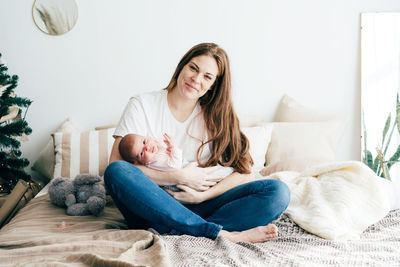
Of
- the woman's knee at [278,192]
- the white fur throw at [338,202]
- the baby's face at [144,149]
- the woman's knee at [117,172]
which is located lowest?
the white fur throw at [338,202]

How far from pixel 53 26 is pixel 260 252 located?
2.28m

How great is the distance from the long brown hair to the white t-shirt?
39mm

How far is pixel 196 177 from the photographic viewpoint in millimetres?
1661

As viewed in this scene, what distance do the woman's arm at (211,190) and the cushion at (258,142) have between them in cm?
61

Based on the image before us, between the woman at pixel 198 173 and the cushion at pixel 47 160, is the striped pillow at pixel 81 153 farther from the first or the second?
the woman at pixel 198 173

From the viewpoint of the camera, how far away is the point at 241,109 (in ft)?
9.70

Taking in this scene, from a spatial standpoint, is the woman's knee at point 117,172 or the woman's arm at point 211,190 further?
the woman's arm at point 211,190

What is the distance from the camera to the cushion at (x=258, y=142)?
2.44 meters

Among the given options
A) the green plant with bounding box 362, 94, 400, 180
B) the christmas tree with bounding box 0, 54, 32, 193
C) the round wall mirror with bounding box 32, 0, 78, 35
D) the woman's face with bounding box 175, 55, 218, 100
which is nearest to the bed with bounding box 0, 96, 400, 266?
the christmas tree with bounding box 0, 54, 32, 193

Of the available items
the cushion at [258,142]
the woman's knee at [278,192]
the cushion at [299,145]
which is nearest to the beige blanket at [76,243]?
the woman's knee at [278,192]

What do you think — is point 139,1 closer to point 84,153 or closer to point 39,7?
point 39,7

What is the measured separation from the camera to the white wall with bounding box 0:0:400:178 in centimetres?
282

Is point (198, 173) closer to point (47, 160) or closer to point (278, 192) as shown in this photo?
point (278, 192)

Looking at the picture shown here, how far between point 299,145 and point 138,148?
1.23m
